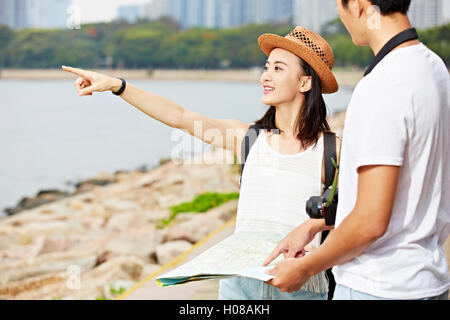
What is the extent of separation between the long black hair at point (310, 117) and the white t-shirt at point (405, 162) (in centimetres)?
64

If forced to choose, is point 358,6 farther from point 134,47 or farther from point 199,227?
point 134,47

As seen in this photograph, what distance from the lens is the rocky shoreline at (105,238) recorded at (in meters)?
5.49

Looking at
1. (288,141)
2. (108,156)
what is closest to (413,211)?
(288,141)

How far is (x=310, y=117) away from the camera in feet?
5.92

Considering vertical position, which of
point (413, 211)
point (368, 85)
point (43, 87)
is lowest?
point (43, 87)

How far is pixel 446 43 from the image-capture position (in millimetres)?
16672

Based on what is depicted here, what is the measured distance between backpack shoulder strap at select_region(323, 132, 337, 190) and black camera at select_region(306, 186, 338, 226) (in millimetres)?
351

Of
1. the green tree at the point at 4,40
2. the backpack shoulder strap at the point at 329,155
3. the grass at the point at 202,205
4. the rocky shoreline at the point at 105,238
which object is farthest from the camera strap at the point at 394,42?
the green tree at the point at 4,40

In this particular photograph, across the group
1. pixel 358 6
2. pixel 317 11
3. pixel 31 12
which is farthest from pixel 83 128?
pixel 358 6

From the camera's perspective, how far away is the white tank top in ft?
5.40

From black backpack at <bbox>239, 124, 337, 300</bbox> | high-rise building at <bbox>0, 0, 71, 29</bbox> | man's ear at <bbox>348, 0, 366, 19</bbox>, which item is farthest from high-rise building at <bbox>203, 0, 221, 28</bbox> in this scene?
man's ear at <bbox>348, 0, 366, 19</bbox>

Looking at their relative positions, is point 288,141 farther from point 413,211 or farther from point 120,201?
point 120,201

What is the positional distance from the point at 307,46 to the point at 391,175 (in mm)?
821
